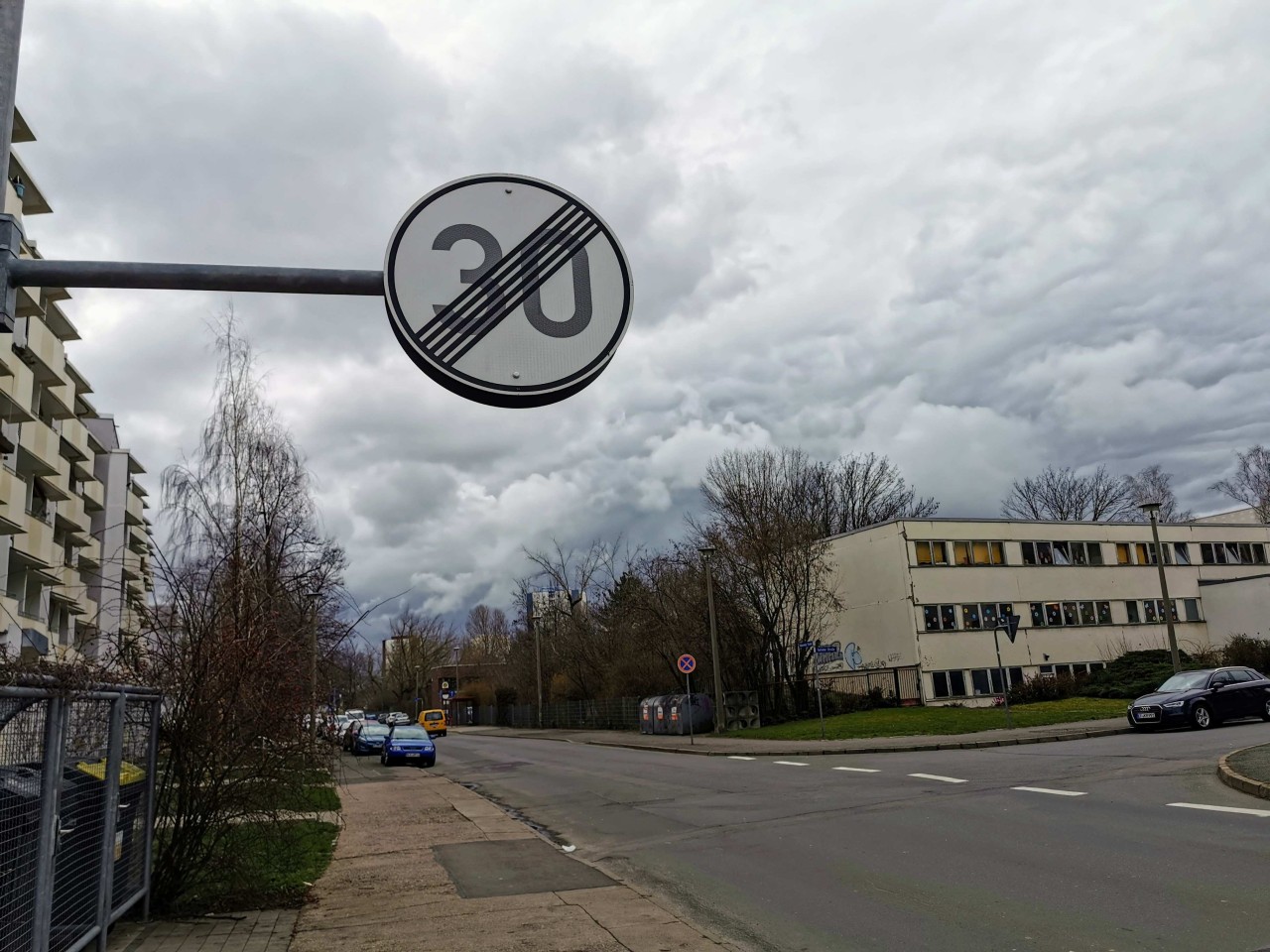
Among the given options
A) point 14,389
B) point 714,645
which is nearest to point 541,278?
point 714,645

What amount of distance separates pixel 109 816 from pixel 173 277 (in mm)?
5556

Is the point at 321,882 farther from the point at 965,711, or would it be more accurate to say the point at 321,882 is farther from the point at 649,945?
the point at 965,711

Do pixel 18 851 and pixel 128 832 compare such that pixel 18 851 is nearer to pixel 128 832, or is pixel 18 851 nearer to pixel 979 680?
pixel 128 832

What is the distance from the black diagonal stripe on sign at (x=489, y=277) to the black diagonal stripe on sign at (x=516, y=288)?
0.03 m

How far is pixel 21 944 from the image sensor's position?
481cm

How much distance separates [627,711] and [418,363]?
4788 cm

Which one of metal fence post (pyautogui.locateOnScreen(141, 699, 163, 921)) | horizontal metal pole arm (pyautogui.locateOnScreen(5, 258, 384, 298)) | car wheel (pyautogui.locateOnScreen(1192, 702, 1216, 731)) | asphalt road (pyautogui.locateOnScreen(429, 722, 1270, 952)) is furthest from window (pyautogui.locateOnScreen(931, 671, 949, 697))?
horizontal metal pole arm (pyautogui.locateOnScreen(5, 258, 384, 298))

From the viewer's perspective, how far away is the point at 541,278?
270 cm

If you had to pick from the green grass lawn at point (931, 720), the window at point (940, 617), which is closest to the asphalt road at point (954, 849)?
the green grass lawn at point (931, 720)

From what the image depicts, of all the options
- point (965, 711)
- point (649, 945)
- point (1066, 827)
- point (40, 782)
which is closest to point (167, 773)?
point (40, 782)

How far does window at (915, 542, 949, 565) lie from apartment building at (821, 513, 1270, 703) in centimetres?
5

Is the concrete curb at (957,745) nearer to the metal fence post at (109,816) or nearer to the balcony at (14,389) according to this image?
the metal fence post at (109,816)

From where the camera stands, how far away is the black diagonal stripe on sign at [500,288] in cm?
254

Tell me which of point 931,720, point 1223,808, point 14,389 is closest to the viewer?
point 1223,808
